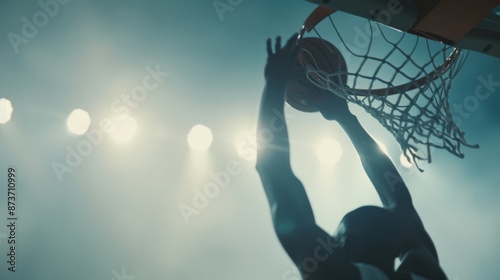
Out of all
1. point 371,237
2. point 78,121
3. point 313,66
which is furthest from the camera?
point 78,121

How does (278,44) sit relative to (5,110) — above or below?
below

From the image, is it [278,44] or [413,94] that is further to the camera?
[413,94]

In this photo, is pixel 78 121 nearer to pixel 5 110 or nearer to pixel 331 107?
pixel 5 110

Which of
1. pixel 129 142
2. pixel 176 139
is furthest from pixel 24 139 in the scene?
pixel 176 139

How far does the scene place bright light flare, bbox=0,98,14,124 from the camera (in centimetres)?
448

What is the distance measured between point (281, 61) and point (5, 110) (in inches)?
156

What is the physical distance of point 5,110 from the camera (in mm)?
4559

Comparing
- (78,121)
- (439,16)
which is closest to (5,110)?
(78,121)

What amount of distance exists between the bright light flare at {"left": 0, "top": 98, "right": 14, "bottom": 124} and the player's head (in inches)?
165

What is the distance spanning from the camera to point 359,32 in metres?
2.87

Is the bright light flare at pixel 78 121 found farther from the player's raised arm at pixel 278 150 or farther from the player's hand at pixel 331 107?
the player's raised arm at pixel 278 150

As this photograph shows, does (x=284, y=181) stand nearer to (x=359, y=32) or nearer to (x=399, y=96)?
(x=399, y=96)

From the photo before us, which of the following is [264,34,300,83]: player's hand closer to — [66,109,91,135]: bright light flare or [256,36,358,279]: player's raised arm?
[256,36,358,279]: player's raised arm

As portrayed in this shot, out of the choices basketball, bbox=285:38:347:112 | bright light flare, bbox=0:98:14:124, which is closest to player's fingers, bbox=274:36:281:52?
basketball, bbox=285:38:347:112
